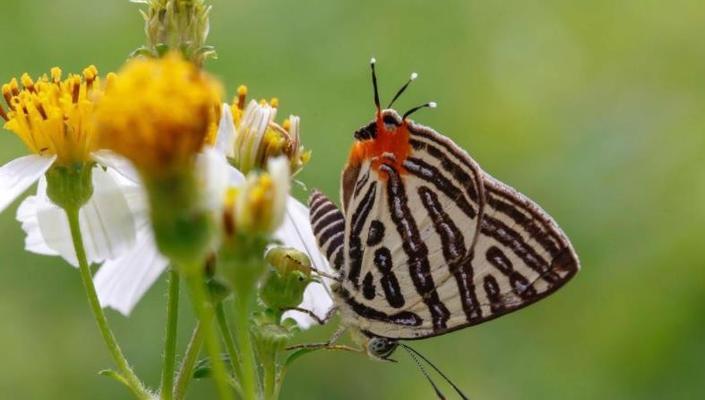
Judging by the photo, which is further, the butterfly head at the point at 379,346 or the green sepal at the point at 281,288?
the butterfly head at the point at 379,346

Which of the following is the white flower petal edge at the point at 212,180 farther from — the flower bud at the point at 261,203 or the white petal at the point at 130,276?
the white petal at the point at 130,276

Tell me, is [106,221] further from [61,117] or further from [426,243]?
[426,243]

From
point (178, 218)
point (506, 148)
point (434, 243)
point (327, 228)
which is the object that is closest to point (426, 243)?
point (434, 243)

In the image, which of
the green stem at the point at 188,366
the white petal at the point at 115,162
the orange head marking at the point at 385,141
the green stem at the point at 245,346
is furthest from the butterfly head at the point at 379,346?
the green stem at the point at 245,346

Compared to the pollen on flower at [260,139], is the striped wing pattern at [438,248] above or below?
below

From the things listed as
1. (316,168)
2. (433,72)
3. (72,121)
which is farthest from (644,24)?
(72,121)

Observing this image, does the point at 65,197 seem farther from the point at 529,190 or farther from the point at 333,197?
the point at 529,190

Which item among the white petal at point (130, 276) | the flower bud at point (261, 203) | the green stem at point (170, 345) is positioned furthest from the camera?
the white petal at point (130, 276)

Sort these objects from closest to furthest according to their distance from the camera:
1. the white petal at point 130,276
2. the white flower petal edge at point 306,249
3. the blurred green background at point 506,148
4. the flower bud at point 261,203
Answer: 1. the flower bud at point 261,203
2. the white petal at point 130,276
3. the white flower petal edge at point 306,249
4. the blurred green background at point 506,148
